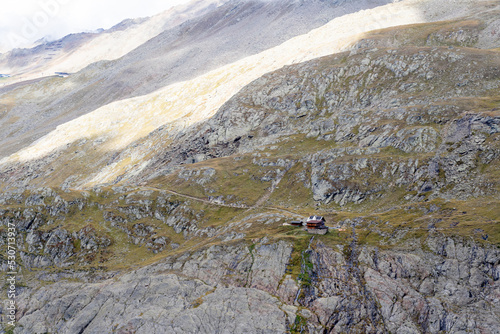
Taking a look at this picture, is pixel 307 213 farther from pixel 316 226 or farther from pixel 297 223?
pixel 316 226

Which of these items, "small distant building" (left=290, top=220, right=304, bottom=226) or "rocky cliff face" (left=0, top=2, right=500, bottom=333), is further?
"small distant building" (left=290, top=220, right=304, bottom=226)

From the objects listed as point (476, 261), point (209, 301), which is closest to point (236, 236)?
point (209, 301)

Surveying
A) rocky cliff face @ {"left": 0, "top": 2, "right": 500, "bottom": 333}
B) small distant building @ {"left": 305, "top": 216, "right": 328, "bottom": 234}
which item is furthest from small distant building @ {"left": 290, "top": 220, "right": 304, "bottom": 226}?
small distant building @ {"left": 305, "top": 216, "right": 328, "bottom": 234}

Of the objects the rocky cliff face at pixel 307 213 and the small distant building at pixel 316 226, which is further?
the small distant building at pixel 316 226

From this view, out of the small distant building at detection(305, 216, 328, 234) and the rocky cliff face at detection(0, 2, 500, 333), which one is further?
the small distant building at detection(305, 216, 328, 234)

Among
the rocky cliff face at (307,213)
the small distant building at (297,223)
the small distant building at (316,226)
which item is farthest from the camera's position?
the small distant building at (297,223)

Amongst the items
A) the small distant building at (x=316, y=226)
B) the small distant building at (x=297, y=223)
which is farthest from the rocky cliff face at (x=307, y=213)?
the small distant building at (x=297, y=223)

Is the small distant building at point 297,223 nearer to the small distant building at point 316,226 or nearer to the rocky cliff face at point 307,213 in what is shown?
the rocky cliff face at point 307,213

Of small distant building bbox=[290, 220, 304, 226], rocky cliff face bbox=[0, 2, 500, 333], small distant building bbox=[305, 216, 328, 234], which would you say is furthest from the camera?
small distant building bbox=[290, 220, 304, 226]

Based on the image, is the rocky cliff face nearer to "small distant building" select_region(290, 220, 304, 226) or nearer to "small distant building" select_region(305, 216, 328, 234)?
"small distant building" select_region(305, 216, 328, 234)

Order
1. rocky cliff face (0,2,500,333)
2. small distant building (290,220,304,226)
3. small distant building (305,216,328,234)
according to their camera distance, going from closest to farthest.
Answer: rocky cliff face (0,2,500,333), small distant building (305,216,328,234), small distant building (290,220,304,226)
